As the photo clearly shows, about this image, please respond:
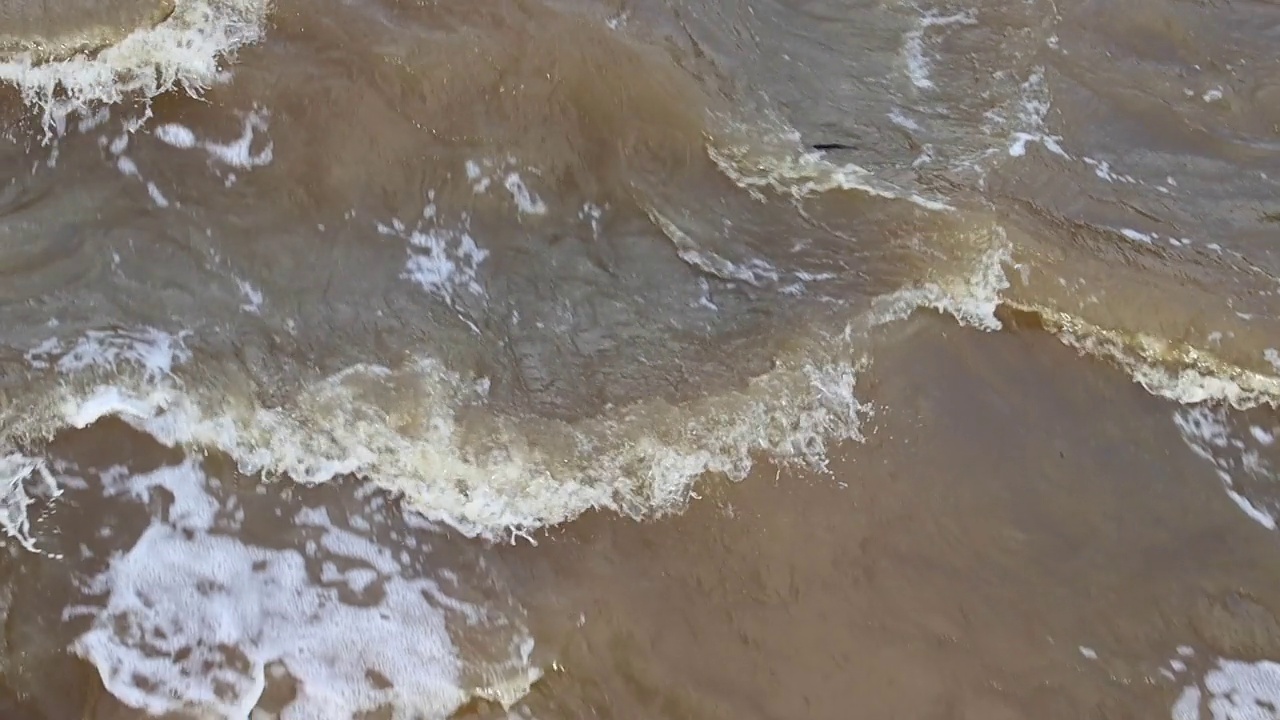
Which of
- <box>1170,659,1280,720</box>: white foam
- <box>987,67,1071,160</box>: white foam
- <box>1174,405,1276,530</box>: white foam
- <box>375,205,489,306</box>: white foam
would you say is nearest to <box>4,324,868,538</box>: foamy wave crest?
<box>375,205,489,306</box>: white foam

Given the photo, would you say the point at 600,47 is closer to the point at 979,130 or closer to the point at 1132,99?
the point at 979,130

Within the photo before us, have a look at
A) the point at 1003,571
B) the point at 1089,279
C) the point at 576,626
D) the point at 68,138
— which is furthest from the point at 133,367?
the point at 1089,279

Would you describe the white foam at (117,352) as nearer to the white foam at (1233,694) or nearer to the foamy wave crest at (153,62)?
the foamy wave crest at (153,62)

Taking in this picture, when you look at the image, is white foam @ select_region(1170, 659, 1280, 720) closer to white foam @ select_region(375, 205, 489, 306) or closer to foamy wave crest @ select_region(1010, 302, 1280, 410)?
foamy wave crest @ select_region(1010, 302, 1280, 410)

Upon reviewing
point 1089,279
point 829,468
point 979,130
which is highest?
point 979,130

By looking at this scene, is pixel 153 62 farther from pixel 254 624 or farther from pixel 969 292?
pixel 969 292

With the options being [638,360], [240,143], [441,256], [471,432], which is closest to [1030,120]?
[638,360]
